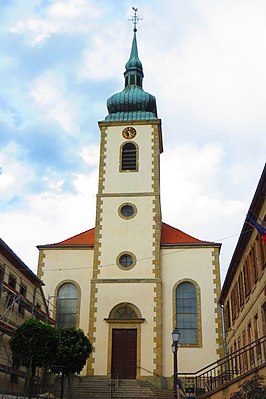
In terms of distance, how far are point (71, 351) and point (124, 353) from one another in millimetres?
7747

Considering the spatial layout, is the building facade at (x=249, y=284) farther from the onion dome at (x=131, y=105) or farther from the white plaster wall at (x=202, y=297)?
the onion dome at (x=131, y=105)

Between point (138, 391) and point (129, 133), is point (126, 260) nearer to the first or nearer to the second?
point (138, 391)

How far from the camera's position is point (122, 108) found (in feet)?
126

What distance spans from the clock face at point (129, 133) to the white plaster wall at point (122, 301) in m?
10.5

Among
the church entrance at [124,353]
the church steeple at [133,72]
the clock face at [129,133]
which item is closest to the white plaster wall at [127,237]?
the church entrance at [124,353]

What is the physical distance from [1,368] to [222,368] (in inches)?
524

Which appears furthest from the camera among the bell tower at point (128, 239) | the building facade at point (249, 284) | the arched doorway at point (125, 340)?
the bell tower at point (128, 239)

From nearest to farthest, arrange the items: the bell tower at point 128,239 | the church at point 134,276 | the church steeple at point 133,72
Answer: the church at point 134,276
the bell tower at point 128,239
the church steeple at point 133,72

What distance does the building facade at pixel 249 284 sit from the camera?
18.8 m

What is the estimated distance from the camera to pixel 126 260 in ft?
110

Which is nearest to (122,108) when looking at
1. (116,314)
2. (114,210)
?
(114,210)

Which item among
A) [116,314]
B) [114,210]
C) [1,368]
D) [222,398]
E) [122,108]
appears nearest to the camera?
[222,398]

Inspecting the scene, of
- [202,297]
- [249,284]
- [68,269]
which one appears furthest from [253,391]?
[68,269]

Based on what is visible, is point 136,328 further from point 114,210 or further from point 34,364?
point 34,364
